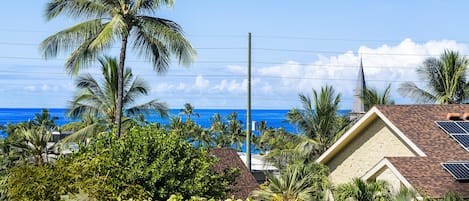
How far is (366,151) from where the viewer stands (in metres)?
24.7

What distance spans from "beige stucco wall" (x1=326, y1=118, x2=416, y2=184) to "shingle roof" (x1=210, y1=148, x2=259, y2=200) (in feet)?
10.2

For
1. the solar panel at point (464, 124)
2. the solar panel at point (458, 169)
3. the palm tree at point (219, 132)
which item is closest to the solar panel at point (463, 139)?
the solar panel at point (464, 124)

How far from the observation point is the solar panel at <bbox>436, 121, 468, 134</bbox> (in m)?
22.7

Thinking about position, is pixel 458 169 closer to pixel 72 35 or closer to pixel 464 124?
pixel 464 124

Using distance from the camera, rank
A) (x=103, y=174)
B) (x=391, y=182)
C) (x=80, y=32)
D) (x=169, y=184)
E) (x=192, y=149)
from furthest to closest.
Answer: (x=80, y=32) → (x=391, y=182) → (x=192, y=149) → (x=169, y=184) → (x=103, y=174)

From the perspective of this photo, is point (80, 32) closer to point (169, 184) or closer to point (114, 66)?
point (114, 66)

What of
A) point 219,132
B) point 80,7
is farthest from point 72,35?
point 219,132

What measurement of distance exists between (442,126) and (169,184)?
11158 millimetres

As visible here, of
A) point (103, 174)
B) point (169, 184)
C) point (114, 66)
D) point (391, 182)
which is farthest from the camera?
point (114, 66)

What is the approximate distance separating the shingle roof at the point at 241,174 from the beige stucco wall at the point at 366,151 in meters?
3.12

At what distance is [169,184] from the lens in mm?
16125

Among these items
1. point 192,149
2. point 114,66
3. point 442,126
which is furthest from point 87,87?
point 442,126

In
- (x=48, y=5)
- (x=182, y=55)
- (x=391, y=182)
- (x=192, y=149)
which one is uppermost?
(x=48, y=5)

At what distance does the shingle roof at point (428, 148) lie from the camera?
1888 cm
